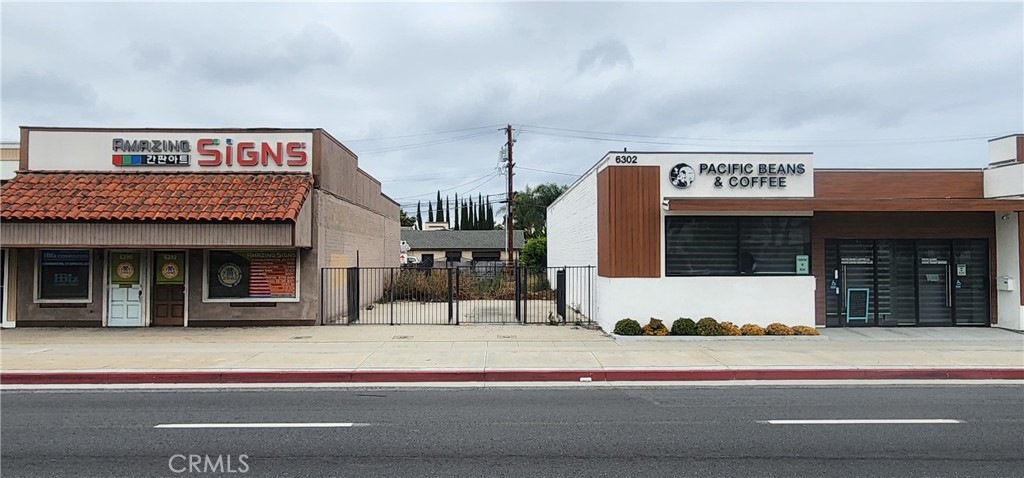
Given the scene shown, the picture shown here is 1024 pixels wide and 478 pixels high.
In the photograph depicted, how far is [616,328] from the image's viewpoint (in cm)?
1391

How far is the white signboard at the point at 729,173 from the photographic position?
14461mm

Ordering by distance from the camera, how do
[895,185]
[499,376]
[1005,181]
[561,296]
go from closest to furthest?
1. [499,376]
2. [1005,181]
3. [895,185]
4. [561,296]

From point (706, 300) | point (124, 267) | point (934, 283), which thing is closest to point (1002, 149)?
point (934, 283)

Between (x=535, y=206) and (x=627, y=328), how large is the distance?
5815 cm

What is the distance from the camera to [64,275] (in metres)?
A: 15.4

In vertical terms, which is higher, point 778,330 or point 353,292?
point 353,292

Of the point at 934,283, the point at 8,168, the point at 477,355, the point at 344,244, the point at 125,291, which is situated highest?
the point at 8,168

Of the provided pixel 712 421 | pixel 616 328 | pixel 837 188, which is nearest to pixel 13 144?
pixel 616 328

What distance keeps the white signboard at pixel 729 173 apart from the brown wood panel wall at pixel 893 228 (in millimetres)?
1362

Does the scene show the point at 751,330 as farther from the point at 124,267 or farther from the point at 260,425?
the point at 124,267

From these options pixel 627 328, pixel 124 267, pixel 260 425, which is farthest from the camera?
pixel 124 267

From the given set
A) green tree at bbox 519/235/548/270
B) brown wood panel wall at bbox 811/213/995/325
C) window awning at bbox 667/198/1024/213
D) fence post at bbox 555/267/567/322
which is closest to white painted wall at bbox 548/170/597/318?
fence post at bbox 555/267/567/322

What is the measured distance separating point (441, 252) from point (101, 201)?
4788cm

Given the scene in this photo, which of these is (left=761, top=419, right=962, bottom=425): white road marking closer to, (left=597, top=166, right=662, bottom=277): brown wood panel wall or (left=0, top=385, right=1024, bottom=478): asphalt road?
(left=0, top=385, right=1024, bottom=478): asphalt road
